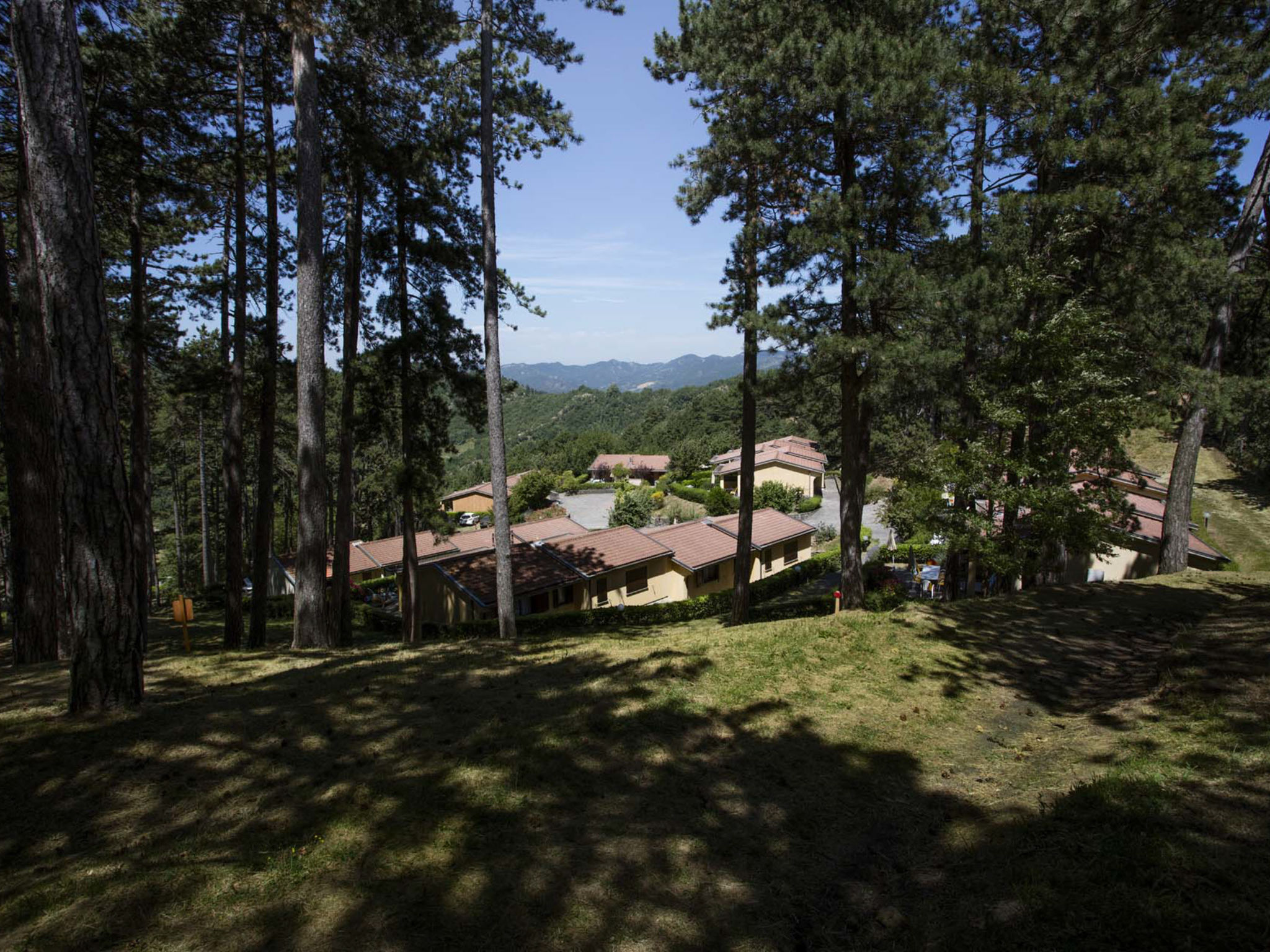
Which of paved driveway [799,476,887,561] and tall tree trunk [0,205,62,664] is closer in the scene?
tall tree trunk [0,205,62,664]

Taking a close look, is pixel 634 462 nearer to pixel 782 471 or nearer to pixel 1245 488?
pixel 782 471

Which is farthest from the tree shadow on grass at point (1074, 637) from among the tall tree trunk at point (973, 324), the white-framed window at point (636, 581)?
the white-framed window at point (636, 581)

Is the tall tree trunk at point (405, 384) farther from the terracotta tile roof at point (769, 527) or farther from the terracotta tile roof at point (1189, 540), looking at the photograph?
the terracotta tile roof at point (1189, 540)

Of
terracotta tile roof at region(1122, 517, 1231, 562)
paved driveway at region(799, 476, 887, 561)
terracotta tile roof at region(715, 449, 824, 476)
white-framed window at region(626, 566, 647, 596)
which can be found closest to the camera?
terracotta tile roof at region(1122, 517, 1231, 562)

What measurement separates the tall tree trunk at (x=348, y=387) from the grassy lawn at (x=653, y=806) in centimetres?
680

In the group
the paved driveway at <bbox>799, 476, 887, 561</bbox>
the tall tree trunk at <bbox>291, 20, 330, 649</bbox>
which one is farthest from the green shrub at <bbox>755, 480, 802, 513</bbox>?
the tall tree trunk at <bbox>291, 20, 330, 649</bbox>

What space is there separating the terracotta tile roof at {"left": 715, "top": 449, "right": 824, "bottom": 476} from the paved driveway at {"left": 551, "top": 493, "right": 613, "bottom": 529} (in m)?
11.1

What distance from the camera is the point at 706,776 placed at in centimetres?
532

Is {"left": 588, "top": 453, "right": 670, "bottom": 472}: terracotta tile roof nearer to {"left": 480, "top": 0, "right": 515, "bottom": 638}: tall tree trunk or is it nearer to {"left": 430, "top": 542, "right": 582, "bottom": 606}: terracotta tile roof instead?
{"left": 430, "top": 542, "right": 582, "bottom": 606}: terracotta tile roof

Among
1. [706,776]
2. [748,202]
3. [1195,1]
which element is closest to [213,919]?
[706,776]

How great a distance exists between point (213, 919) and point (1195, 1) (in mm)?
14709

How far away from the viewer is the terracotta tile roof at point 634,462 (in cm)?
8100

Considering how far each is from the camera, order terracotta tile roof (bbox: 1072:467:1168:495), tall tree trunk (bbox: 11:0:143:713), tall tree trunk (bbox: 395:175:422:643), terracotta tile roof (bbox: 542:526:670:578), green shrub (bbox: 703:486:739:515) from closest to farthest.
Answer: tall tree trunk (bbox: 11:0:143:713)
tall tree trunk (bbox: 395:175:422:643)
terracotta tile roof (bbox: 1072:467:1168:495)
terracotta tile roof (bbox: 542:526:670:578)
green shrub (bbox: 703:486:739:515)

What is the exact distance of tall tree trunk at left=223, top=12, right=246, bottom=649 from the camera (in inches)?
501
